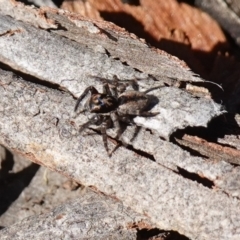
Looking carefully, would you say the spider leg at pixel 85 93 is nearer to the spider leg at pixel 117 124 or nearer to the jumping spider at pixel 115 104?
the jumping spider at pixel 115 104

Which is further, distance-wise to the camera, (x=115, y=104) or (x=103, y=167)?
(x=115, y=104)

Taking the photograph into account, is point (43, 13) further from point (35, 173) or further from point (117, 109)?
point (35, 173)

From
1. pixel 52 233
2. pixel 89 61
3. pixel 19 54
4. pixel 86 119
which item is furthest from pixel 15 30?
pixel 52 233

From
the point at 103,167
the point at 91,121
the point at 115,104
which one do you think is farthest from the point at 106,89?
the point at 103,167

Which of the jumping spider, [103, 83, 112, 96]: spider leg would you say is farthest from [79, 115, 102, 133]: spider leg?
[103, 83, 112, 96]: spider leg

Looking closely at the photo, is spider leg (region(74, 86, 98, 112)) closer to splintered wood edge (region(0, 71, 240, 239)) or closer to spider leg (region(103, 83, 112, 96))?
splintered wood edge (region(0, 71, 240, 239))

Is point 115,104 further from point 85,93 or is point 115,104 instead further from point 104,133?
point 104,133
